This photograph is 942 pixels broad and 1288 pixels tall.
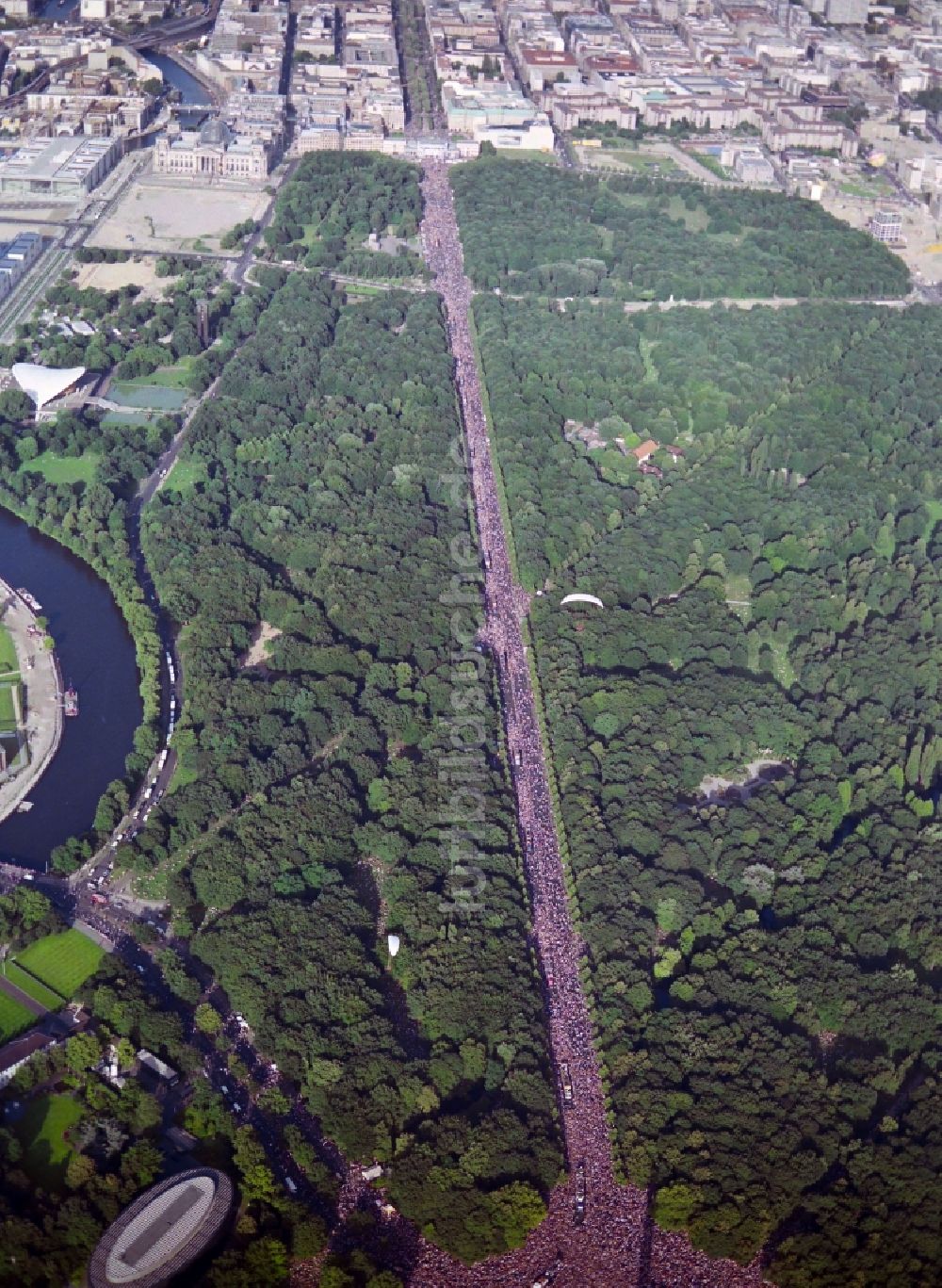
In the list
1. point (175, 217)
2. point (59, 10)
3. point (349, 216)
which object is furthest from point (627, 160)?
point (59, 10)

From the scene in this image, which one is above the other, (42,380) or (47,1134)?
(42,380)

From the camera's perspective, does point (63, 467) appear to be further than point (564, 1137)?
Yes

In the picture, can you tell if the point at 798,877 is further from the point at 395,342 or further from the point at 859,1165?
the point at 395,342

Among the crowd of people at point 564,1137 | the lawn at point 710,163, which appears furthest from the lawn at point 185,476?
the lawn at point 710,163

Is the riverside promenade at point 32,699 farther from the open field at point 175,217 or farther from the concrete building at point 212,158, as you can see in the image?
the concrete building at point 212,158

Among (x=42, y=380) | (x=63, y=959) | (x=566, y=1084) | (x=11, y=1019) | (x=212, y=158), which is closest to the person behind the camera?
(x=566, y=1084)

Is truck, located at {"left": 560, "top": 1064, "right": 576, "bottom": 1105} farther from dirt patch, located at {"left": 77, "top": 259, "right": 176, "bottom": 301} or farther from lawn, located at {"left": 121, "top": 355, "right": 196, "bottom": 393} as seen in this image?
dirt patch, located at {"left": 77, "top": 259, "right": 176, "bottom": 301}

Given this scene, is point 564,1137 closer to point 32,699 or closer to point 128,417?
point 32,699

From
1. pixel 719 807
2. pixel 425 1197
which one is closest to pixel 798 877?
pixel 719 807
